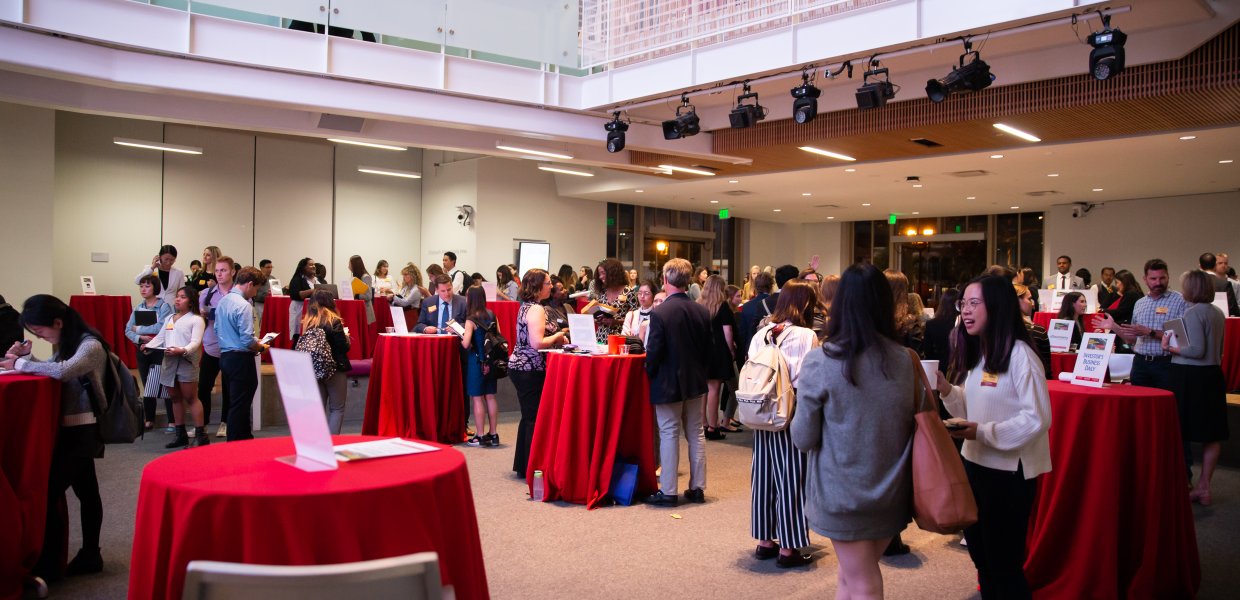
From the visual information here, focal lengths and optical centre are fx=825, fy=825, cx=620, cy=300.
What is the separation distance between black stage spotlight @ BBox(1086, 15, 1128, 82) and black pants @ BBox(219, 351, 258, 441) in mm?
7049

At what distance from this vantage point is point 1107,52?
6.37 metres

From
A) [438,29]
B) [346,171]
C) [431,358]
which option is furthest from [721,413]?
[346,171]

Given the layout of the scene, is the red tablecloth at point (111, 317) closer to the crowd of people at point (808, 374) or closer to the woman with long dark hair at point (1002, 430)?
the crowd of people at point (808, 374)

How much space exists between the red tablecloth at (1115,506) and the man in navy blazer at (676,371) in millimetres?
2168

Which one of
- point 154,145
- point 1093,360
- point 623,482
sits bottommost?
point 623,482

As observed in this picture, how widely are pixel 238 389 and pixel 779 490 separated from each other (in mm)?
4427

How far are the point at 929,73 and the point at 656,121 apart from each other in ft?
12.5

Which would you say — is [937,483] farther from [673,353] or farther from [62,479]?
[62,479]

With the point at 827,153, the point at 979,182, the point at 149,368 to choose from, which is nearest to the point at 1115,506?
the point at 149,368

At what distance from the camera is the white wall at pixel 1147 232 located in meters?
16.2

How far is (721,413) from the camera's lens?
Answer: 934cm

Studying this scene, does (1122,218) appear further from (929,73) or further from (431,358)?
(431,358)

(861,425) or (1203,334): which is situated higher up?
(1203,334)

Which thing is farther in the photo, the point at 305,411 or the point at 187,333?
the point at 187,333
